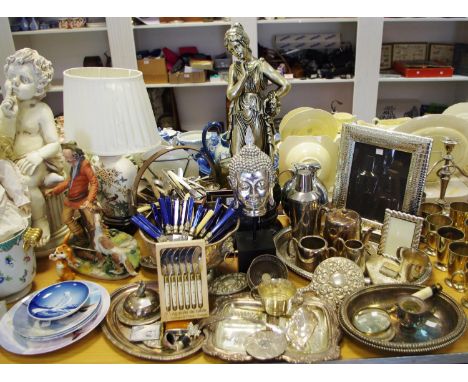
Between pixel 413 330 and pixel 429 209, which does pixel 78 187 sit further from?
pixel 429 209

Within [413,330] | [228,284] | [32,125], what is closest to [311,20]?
[32,125]

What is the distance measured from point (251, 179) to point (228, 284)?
26 centimetres

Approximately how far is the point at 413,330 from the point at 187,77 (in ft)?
7.74

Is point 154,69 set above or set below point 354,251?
above

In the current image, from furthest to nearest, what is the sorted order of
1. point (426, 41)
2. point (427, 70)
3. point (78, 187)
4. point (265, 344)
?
1. point (426, 41)
2. point (427, 70)
3. point (78, 187)
4. point (265, 344)

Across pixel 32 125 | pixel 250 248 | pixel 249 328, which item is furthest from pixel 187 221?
pixel 32 125

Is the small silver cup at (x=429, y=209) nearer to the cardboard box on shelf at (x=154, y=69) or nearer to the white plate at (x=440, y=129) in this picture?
the white plate at (x=440, y=129)

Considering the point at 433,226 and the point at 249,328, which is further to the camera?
the point at 433,226

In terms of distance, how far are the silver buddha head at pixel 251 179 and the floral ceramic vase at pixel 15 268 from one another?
512mm

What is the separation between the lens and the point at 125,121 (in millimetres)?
1184

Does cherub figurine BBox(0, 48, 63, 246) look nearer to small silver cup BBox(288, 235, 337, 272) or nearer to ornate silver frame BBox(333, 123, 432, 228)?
small silver cup BBox(288, 235, 337, 272)

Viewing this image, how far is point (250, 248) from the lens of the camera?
1.06 m

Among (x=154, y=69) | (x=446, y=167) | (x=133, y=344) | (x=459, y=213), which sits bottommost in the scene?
(x=133, y=344)

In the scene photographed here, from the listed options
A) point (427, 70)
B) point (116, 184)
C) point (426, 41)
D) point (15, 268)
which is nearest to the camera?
point (15, 268)
